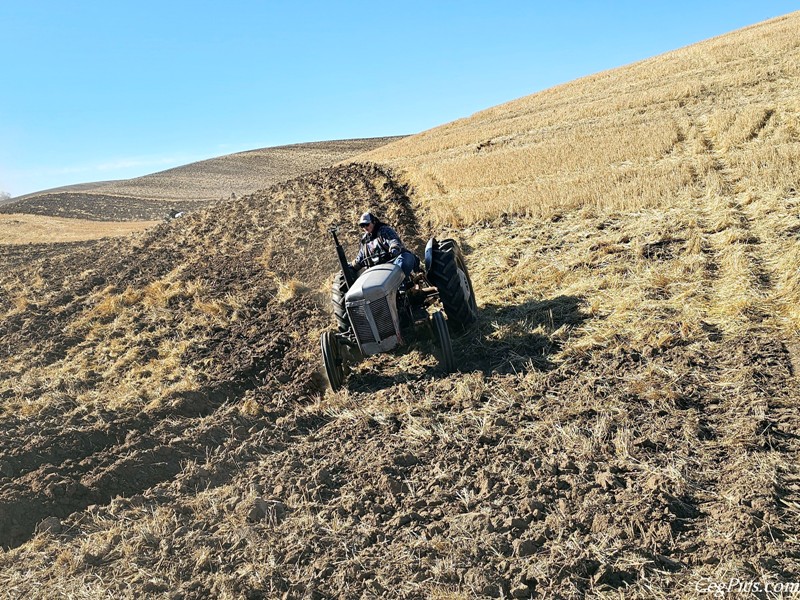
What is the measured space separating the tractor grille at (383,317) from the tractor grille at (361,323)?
0.11 m

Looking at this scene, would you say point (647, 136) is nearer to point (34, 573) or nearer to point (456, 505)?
point (456, 505)

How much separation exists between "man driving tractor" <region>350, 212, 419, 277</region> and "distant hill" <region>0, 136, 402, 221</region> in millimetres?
35954

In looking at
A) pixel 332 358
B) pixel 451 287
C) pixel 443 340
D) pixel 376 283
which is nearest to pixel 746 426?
pixel 443 340

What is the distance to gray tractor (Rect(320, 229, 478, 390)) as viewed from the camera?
6.80 metres

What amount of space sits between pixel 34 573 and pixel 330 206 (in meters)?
12.8

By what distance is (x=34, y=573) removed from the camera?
4.83 meters

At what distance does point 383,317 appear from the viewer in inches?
267

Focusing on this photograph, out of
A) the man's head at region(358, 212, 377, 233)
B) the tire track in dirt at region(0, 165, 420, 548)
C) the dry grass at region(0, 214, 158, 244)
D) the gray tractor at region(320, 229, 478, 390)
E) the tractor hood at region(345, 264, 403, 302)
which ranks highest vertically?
the dry grass at region(0, 214, 158, 244)

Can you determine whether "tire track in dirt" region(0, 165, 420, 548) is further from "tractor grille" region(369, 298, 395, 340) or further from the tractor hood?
the tractor hood

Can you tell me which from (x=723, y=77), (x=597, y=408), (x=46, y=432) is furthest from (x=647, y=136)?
(x=46, y=432)

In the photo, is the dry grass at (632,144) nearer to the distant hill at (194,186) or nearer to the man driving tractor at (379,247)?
the man driving tractor at (379,247)

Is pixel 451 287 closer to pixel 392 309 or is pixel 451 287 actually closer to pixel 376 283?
pixel 392 309

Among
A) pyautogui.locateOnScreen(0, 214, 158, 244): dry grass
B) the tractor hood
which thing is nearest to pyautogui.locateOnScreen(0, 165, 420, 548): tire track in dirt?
the tractor hood

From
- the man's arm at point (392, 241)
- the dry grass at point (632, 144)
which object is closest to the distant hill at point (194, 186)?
the dry grass at point (632, 144)
